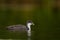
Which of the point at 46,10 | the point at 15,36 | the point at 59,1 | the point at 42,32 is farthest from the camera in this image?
the point at 59,1

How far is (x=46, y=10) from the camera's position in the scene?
14.6 m

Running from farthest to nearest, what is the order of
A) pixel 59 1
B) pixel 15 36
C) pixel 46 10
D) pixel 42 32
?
1. pixel 59 1
2. pixel 46 10
3. pixel 42 32
4. pixel 15 36

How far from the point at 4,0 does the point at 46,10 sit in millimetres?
2411

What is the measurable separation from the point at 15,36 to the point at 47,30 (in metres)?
1.23

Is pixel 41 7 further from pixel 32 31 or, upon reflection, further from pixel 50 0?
pixel 32 31

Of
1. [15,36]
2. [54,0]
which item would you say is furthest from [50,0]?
[15,36]

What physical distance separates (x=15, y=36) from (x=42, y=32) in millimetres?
857

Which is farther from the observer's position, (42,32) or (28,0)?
(28,0)

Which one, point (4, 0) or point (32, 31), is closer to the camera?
point (32, 31)

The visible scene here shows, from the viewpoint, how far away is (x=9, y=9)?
14.9 m

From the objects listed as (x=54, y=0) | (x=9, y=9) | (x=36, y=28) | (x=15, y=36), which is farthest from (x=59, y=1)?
(x=15, y=36)

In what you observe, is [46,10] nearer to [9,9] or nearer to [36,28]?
[9,9]

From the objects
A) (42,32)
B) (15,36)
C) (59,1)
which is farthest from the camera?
(59,1)

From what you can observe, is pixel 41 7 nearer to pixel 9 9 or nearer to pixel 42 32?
pixel 9 9
